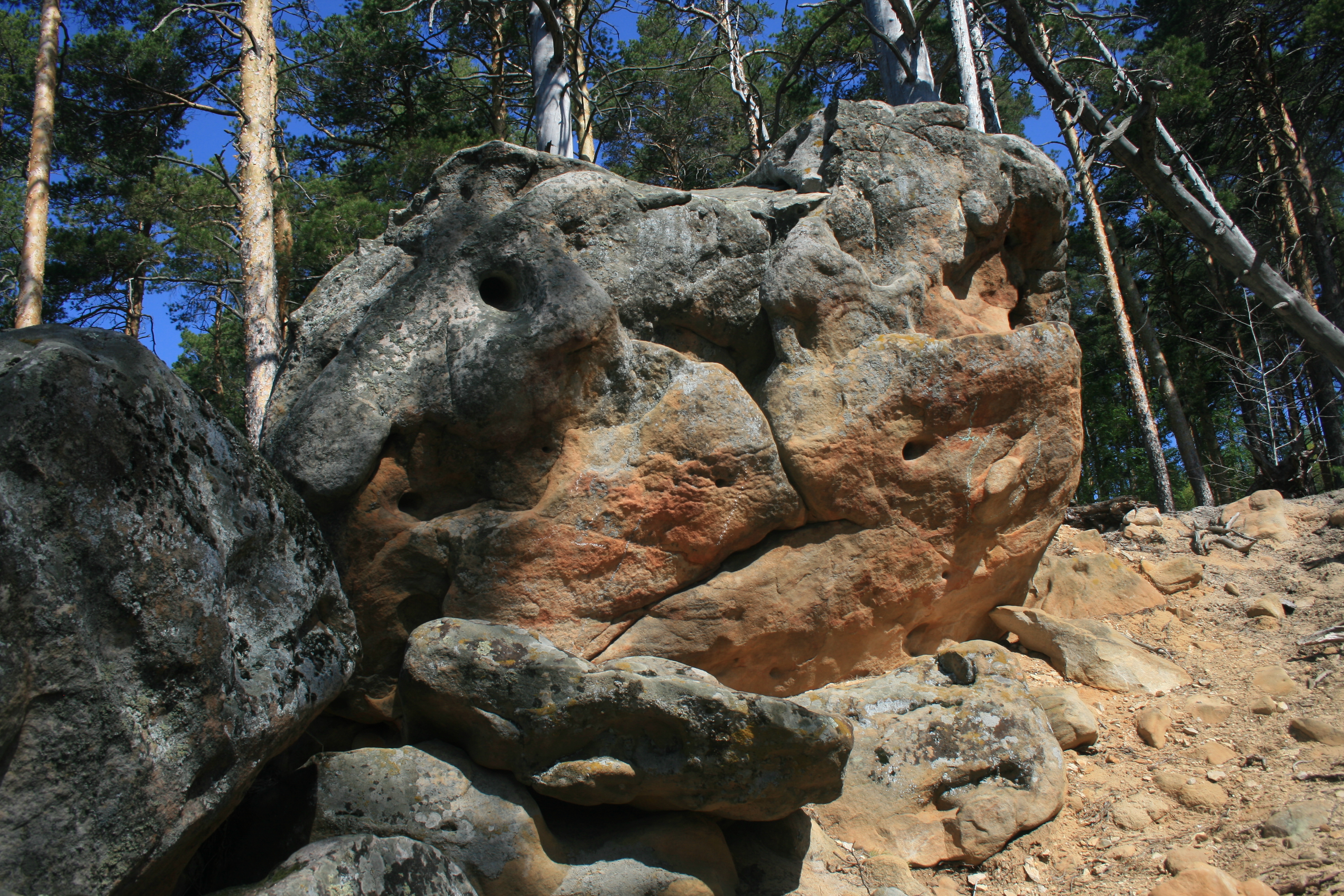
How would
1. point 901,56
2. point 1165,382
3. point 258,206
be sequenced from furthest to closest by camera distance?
1. point 1165,382
2. point 258,206
3. point 901,56

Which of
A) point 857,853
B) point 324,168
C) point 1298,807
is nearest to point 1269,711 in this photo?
point 1298,807

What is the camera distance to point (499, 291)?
14.2 ft

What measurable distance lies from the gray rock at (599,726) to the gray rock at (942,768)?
2.49ft

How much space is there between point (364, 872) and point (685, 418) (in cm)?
243

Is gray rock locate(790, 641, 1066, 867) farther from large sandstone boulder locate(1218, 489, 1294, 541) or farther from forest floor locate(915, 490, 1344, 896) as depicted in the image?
large sandstone boulder locate(1218, 489, 1294, 541)

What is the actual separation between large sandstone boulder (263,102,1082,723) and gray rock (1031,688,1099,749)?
75 centimetres

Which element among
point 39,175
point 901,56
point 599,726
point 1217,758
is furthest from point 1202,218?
point 39,175

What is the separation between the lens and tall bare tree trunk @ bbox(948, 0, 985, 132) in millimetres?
9125

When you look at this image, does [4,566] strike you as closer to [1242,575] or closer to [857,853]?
[857,853]

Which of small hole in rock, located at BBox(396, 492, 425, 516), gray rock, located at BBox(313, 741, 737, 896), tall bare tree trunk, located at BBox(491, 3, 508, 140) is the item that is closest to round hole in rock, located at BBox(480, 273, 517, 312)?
small hole in rock, located at BBox(396, 492, 425, 516)

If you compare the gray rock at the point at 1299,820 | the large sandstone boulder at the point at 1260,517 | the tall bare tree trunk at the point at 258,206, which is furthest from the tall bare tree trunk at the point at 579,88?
the gray rock at the point at 1299,820

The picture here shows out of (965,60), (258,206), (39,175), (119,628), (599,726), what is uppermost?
(39,175)

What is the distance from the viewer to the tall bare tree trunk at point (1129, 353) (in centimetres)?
1173

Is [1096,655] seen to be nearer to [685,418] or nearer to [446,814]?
[685,418]
